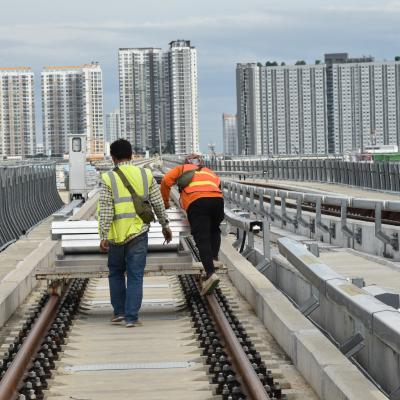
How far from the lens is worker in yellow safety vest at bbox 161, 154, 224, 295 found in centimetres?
1168

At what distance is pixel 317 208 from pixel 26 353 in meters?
13.4

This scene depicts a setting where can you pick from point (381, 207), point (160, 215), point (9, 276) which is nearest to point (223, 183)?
point (381, 207)

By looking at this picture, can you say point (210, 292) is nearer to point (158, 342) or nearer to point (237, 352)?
point (158, 342)

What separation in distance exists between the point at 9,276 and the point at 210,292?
9.71ft

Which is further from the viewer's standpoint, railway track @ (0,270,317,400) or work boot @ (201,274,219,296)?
work boot @ (201,274,219,296)

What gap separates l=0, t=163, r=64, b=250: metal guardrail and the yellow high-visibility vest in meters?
11.2

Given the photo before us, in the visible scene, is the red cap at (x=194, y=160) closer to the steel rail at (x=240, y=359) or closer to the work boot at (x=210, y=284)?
the work boot at (x=210, y=284)

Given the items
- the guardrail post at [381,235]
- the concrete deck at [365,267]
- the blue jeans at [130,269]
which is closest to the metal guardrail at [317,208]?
the guardrail post at [381,235]

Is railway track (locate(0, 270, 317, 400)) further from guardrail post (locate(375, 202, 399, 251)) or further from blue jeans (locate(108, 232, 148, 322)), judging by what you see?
guardrail post (locate(375, 202, 399, 251))

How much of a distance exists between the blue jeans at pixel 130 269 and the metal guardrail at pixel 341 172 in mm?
30934

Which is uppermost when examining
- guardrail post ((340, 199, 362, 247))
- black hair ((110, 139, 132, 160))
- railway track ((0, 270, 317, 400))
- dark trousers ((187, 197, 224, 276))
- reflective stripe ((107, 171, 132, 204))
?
black hair ((110, 139, 132, 160))

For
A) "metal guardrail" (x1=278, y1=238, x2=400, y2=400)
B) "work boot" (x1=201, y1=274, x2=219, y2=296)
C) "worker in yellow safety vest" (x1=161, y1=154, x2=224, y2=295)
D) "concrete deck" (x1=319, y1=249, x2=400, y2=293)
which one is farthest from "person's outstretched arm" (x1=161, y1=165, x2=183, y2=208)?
"concrete deck" (x1=319, y1=249, x2=400, y2=293)

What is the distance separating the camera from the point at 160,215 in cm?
1061

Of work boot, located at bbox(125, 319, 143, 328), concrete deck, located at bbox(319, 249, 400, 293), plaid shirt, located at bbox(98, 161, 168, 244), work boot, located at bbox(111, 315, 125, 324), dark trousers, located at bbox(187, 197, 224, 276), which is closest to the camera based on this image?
plaid shirt, located at bbox(98, 161, 168, 244)
